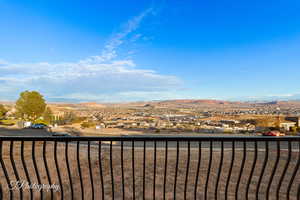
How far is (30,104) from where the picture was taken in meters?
19.0

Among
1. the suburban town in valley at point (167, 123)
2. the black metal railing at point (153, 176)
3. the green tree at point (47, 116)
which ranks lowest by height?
the suburban town in valley at point (167, 123)

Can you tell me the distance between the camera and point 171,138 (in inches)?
57.9

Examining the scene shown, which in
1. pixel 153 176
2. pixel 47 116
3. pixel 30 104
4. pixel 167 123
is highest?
pixel 30 104

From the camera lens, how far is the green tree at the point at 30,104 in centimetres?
1877

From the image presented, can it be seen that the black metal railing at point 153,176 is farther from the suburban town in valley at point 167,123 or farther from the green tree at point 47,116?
Answer: the green tree at point 47,116

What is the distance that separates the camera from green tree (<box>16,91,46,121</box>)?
18775 mm

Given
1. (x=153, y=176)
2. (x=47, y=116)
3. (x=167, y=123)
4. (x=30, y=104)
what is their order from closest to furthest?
(x=153, y=176) → (x=30, y=104) → (x=47, y=116) → (x=167, y=123)

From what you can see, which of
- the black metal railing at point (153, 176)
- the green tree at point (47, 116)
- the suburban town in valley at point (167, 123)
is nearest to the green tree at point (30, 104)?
the suburban town in valley at point (167, 123)

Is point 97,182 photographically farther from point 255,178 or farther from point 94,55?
point 94,55

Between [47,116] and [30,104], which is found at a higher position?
[30,104]

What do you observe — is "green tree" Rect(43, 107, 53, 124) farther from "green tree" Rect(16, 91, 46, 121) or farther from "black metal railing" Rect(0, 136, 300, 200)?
"black metal railing" Rect(0, 136, 300, 200)

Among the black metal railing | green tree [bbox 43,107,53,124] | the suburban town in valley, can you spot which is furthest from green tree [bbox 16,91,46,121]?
the black metal railing

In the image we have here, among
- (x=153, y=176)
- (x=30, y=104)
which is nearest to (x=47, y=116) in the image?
(x=30, y=104)

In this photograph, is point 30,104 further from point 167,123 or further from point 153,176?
point 153,176
